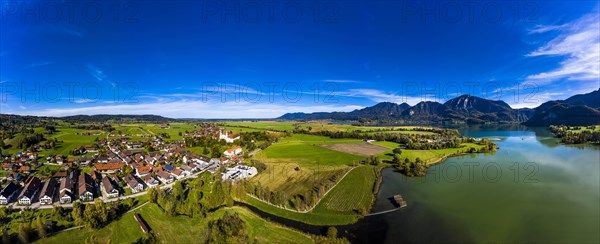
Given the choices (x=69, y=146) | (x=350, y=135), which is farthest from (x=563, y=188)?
(x=69, y=146)

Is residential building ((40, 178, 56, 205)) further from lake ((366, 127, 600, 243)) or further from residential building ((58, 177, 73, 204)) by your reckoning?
lake ((366, 127, 600, 243))

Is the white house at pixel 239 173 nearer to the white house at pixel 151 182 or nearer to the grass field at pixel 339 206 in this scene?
the grass field at pixel 339 206

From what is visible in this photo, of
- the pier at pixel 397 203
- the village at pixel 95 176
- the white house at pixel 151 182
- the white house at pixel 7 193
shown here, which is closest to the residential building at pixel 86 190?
the village at pixel 95 176

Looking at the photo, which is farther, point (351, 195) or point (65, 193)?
point (351, 195)

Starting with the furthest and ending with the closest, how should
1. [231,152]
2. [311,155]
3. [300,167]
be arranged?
[231,152], [311,155], [300,167]

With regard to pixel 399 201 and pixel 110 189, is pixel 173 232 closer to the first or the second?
pixel 110 189

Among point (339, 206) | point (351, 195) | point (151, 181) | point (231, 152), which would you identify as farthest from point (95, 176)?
point (351, 195)

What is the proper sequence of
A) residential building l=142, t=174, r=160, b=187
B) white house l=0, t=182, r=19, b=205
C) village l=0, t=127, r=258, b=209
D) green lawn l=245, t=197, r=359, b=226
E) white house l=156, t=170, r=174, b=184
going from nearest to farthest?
green lawn l=245, t=197, r=359, b=226, white house l=0, t=182, r=19, b=205, village l=0, t=127, r=258, b=209, residential building l=142, t=174, r=160, b=187, white house l=156, t=170, r=174, b=184

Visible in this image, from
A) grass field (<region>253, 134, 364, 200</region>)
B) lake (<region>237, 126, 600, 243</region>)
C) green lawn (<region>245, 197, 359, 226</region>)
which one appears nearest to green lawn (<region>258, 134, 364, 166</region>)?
grass field (<region>253, 134, 364, 200</region>)
